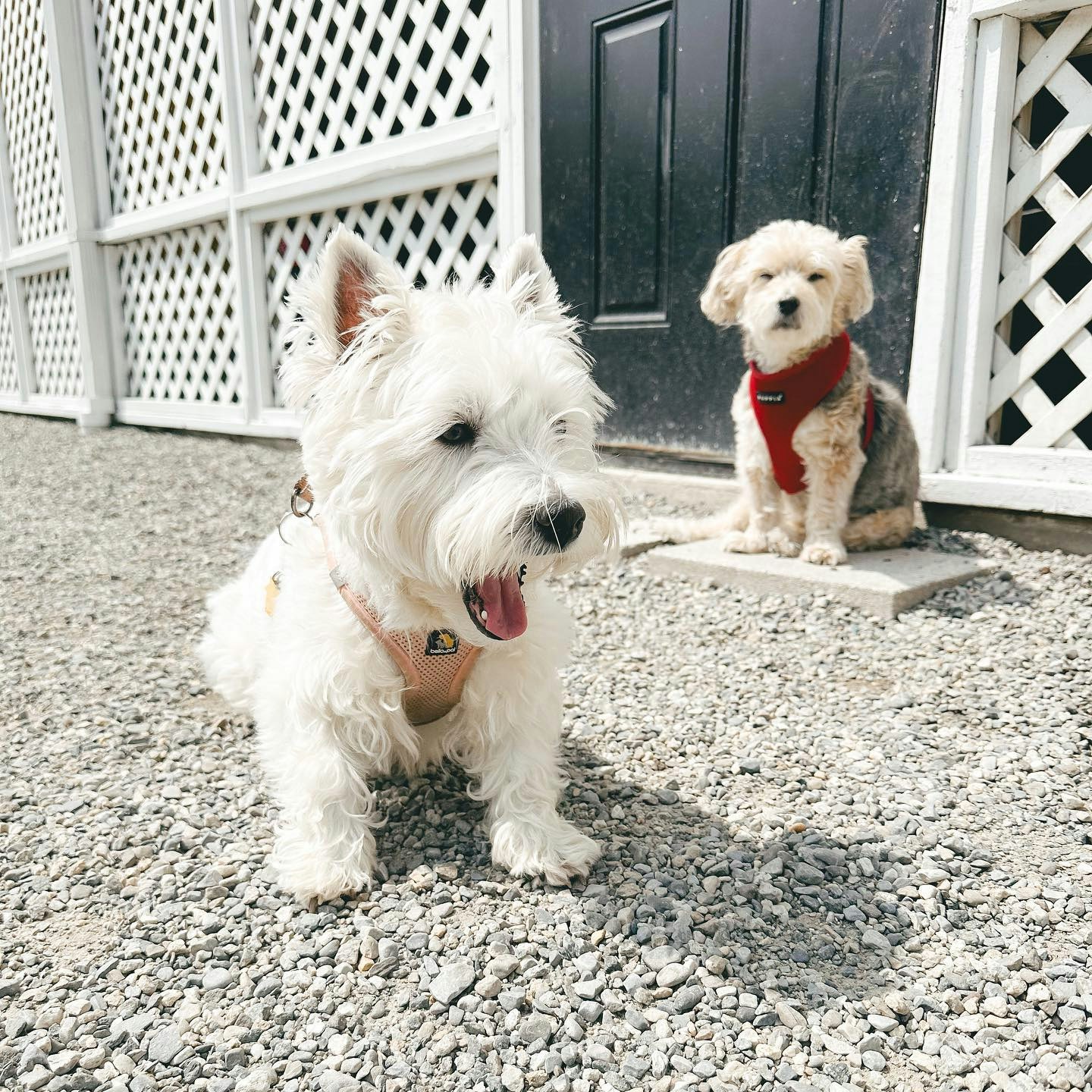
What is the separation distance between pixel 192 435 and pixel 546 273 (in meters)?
8.34

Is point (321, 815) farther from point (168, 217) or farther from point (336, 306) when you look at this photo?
point (168, 217)

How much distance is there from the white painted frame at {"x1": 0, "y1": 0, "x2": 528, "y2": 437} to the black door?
0.29 meters

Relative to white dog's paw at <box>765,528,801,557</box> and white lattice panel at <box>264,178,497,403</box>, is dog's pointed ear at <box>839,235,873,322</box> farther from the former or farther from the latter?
white lattice panel at <box>264,178,497,403</box>

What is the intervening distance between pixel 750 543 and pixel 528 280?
246 centimetres

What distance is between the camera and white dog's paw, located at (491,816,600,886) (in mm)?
1925

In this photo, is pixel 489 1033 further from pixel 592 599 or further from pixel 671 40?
pixel 671 40

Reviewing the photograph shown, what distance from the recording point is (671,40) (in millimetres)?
4762

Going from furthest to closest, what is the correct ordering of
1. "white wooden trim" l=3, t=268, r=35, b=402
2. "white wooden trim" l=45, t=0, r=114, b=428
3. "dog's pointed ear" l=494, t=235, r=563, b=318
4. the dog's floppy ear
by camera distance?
1. "white wooden trim" l=3, t=268, r=35, b=402
2. "white wooden trim" l=45, t=0, r=114, b=428
3. the dog's floppy ear
4. "dog's pointed ear" l=494, t=235, r=563, b=318

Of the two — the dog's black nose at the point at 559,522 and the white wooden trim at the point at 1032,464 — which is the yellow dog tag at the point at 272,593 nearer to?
the dog's black nose at the point at 559,522

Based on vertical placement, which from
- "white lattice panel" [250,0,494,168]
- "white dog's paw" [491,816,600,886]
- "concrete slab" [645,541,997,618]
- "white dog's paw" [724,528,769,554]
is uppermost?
"white lattice panel" [250,0,494,168]

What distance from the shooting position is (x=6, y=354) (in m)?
13.0

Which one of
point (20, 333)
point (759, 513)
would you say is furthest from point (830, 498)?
point (20, 333)

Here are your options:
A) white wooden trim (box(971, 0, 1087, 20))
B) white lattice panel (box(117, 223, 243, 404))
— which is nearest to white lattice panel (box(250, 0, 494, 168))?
white lattice panel (box(117, 223, 243, 404))

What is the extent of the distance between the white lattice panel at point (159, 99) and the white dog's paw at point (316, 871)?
25.9 ft
